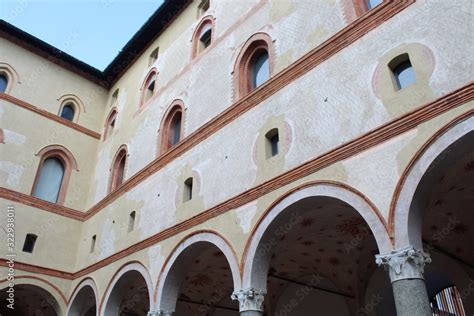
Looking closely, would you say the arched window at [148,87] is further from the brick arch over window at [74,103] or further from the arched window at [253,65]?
the arched window at [253,65]

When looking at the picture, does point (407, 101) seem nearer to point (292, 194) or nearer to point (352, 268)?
point (292, 194)

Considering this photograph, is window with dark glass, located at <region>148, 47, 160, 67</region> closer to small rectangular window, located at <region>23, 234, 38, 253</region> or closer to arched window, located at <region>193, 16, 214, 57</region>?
arched window, located at <region>193, 16, 214, 57</region>

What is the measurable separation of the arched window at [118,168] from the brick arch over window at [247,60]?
5683mm

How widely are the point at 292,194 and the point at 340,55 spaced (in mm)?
2526

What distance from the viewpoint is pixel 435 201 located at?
743 cm

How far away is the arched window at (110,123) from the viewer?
15.8 m

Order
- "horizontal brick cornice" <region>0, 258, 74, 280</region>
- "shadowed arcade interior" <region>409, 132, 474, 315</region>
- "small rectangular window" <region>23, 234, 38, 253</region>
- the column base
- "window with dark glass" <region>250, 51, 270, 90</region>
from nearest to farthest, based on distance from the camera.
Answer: the column base
"shadowed arcade interior" <region>409, 132, 474, 315</region>
"window with dark glass" <region>250, 51, 270, 90</region>
"horizontal brick cornice" <region>0, 258, 74, 280</region>
"small rectangular window" <region>23, 234, 38, 253</region>

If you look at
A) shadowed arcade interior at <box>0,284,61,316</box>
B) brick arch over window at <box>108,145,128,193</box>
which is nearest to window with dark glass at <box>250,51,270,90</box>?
brick arch over window at <box>108,145,128,193</box>

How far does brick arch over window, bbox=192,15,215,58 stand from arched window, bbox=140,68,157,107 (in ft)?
7.43

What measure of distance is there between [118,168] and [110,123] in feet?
9.64

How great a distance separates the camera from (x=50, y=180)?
1436 cm

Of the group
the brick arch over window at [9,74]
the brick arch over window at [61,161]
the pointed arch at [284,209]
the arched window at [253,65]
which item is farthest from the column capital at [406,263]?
the brick arch over window at [9,74]

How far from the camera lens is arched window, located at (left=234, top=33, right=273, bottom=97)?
931cm

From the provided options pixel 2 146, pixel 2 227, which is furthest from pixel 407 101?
pixel 2 146
